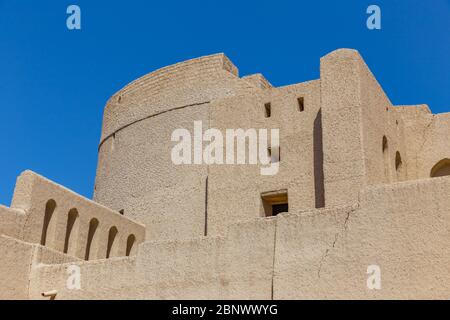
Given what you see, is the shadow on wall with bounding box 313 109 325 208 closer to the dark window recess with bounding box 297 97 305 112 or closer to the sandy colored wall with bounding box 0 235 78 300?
the dark window recess with bounding box 297 97 305 112

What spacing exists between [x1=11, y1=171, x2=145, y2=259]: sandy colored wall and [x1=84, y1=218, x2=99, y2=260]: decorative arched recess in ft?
0.07

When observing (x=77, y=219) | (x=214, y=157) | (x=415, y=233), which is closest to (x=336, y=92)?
(x=214, y=157)

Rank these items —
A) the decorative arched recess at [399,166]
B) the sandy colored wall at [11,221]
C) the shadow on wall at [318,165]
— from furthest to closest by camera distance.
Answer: the decorative arched recess at [399,166] → the shadow on wall at [318,165] → the sandy colored wall at [11,221]

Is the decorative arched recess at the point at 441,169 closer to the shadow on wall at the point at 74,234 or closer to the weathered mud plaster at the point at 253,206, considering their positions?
the weathered mud plaster at the point at 253,206

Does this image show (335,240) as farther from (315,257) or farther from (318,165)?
(318,165)

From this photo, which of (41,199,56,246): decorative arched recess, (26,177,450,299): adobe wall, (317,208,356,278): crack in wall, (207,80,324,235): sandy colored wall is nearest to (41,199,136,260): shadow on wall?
(41,199,56,246): decorative arched recess

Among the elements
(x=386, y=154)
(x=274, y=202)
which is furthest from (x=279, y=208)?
(x=386, y=154)

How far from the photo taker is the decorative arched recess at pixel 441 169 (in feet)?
49.2

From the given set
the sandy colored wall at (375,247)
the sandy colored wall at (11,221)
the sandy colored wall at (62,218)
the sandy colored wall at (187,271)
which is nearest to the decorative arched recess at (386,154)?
the sandy colored wall at (375,247)

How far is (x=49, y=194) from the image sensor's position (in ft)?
44.0

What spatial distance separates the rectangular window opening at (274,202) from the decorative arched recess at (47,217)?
4291 mm

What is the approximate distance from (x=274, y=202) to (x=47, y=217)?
4647mm

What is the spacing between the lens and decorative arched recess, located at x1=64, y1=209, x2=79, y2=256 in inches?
544

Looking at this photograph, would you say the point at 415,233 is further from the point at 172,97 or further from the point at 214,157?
the point at 172,97
